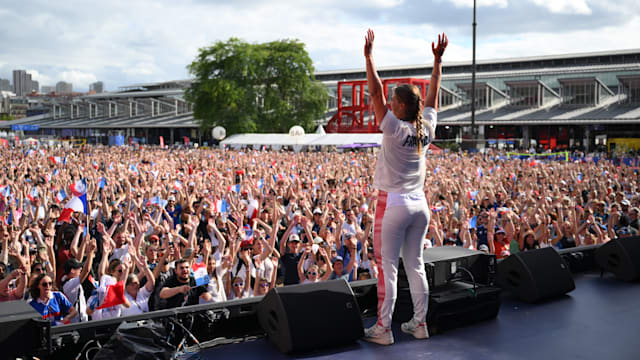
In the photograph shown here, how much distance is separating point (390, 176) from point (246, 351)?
4.91 feet

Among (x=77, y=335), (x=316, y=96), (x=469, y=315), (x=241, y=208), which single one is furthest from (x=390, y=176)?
(x=316, y=96)

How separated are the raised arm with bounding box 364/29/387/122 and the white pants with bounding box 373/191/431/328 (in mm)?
538

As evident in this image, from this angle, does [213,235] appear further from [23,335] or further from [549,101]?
[549,101]

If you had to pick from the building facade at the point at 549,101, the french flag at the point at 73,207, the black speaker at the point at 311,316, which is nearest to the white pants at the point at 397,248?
the black speaker at the point at 311,316

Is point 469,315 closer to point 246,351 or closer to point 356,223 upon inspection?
point 246,351

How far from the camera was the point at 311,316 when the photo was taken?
3.52 meters

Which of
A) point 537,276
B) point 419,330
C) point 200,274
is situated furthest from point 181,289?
point 537,276

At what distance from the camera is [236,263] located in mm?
6742

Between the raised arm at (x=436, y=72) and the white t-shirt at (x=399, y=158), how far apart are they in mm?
172

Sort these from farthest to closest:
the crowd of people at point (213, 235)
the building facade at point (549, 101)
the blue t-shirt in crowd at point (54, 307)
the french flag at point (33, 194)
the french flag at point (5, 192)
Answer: the building facade at point (549, 101) < the french flag at point (5, 192) < the french flag at point (33, 194) < the crowd of people at point (213, 235) < the blue t-shirt in crowd at point (54, 307)

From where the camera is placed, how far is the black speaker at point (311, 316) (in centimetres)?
348

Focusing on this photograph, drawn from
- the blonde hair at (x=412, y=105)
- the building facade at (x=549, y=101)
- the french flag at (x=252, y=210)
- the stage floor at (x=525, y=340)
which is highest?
the building facade at (x=549, y=101)

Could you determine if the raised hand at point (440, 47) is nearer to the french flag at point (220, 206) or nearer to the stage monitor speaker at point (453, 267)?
the stage monitor speaker at point (453, 267)

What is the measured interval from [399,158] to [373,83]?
497 mm
